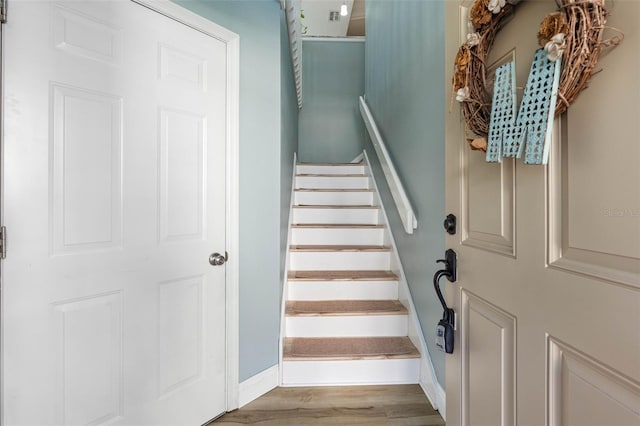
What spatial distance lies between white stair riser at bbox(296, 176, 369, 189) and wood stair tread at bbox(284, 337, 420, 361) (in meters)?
1.83

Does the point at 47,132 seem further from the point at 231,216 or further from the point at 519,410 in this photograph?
the point at 519,410

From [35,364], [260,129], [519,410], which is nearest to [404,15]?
[260,129]

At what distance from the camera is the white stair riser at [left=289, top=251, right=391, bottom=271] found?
8.15 ft

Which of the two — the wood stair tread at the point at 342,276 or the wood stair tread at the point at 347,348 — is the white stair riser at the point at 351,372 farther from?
the wood stair tread at the point at 342,276

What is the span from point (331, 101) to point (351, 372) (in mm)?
3847

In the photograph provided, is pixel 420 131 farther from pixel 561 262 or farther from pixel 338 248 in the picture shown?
pixel 561 262

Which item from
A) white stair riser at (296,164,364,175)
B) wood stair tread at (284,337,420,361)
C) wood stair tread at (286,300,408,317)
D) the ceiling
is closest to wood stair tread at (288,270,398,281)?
wood stair tread at (286,300,408,317)

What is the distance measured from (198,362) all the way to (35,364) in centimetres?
64

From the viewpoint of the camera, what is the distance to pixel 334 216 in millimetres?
2986

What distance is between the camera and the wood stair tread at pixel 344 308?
2047 mm

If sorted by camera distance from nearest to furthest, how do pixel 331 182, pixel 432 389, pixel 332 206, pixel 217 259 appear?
pixel 217 259, pixel 432 389, pixel 332 206, pixel 331 182

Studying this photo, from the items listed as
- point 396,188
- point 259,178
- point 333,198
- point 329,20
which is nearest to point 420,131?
point 396,188

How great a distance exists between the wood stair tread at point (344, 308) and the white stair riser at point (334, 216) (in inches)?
36.8

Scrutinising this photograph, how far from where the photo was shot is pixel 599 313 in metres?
0.51
